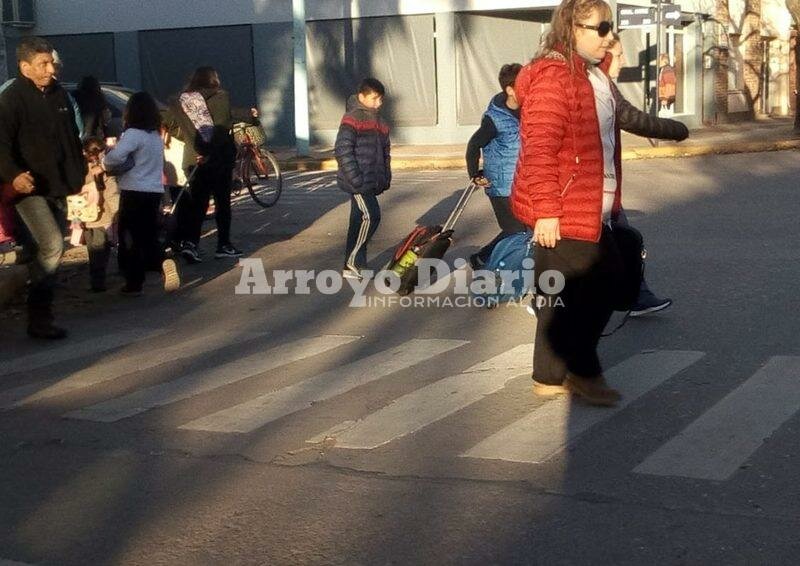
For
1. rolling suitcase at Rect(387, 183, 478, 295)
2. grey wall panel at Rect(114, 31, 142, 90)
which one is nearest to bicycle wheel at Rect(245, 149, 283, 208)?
rolling suitcase at Rect(387, 183, 478, 295)

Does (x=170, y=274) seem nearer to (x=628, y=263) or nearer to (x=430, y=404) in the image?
(x=430, y=404)

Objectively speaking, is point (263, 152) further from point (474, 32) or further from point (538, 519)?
point (474, 32)

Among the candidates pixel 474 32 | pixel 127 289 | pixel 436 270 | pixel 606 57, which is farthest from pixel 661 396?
pixel 474 32

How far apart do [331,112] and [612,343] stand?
24.0 m

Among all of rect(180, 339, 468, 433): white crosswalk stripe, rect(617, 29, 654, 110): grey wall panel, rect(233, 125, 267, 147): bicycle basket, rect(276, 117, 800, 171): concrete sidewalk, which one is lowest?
rect(180, 339, 468, 433): white crosswalk stripe

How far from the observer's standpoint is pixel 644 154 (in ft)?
80.1

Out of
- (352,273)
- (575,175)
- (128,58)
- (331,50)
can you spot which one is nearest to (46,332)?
(352,273)

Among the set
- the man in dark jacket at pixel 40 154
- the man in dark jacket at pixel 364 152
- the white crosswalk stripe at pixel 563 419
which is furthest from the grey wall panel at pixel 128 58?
the white crosswalk stripe at pixel 563 419

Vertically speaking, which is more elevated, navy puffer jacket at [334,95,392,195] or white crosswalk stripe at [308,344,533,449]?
navy puffer jacket at [334,95,392,195]

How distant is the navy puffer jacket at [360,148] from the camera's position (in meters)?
10.8

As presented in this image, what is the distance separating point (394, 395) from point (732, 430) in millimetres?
1977

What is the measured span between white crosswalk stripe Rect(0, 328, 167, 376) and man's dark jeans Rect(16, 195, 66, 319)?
46 centimetres

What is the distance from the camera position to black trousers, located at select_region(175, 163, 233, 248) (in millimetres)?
12531

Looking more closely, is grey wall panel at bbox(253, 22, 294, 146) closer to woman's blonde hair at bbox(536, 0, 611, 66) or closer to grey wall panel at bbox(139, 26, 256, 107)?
grey wall panel at bbox(139, 26, 256, 107)
